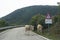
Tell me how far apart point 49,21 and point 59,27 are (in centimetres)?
138

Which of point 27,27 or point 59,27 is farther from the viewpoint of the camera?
point 27,27

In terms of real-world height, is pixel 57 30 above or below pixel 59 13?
below

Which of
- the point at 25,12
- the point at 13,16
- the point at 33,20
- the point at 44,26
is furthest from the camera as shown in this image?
the point at 25,12

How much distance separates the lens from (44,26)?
46594 millimetres

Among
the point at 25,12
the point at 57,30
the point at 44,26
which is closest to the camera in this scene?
the point at 57,30

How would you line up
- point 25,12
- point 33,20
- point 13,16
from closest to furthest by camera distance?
point 33,20 < point 13,16 < point 25,12

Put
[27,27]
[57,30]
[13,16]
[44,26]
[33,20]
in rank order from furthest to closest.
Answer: [13,16]
[33,20]
[44,26]
[27,27]
[57,30]

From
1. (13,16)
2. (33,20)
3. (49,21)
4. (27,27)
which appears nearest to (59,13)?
(49,21)

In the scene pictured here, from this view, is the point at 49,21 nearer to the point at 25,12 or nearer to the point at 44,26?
the point at 44,26

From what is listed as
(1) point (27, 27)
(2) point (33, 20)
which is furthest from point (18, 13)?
(1) point (27, 27)

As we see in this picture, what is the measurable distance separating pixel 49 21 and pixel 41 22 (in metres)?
14.8

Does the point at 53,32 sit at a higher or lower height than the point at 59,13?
lower

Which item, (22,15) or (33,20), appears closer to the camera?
(33,20)

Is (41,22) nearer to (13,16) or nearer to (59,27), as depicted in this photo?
(59,27)
